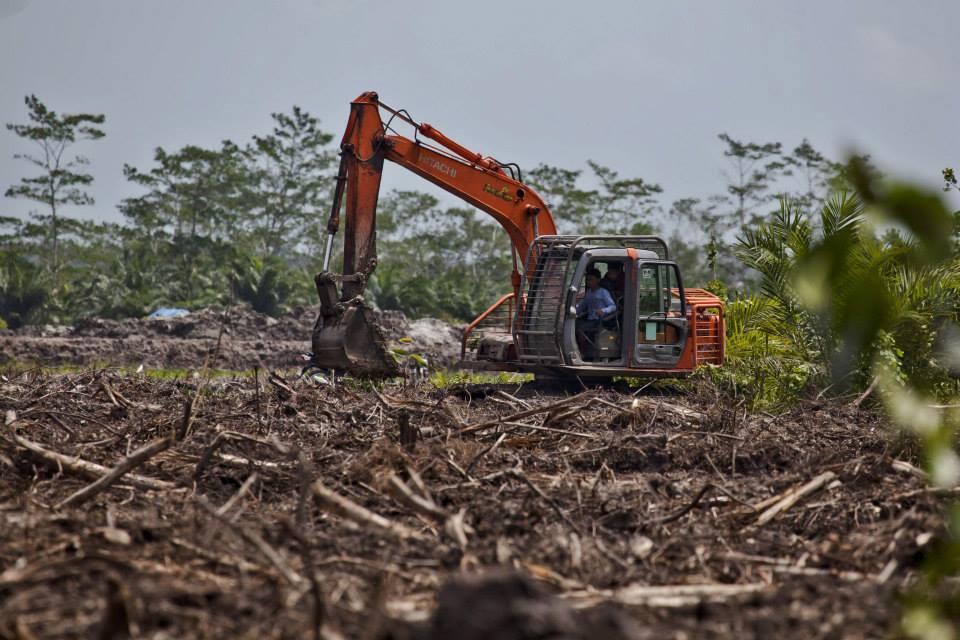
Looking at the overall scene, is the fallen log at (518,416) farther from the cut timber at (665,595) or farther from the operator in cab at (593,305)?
the operator in cab at (593,305)

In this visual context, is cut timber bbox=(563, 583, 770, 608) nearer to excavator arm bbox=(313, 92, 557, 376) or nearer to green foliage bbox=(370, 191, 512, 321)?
excavator arm bbox=(313, 92, 557, 376)

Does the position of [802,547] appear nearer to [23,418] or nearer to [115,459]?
[115,459]

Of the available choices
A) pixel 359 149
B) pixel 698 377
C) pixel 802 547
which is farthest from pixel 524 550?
pixel 359 149

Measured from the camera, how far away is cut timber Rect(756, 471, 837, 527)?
219 inches

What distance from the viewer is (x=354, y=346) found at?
1357 centimetres

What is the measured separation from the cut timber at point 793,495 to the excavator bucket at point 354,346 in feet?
25.8

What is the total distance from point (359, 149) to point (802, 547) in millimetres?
10916

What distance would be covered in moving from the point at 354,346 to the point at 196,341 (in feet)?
61.3

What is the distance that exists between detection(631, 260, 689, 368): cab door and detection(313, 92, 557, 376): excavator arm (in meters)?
2.03

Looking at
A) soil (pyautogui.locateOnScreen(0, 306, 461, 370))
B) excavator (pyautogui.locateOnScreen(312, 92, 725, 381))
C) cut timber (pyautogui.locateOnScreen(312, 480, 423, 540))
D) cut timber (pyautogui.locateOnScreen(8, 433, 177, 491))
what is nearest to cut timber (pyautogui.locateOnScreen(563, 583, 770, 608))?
cut timber (pyautogui.locateOnScreen(312, 480, 423, 540))

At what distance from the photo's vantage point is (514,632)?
2562 mm

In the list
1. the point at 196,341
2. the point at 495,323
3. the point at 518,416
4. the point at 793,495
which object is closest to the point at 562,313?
the point at 495,323

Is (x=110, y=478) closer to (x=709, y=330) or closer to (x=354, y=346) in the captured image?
(x=354, y=346)

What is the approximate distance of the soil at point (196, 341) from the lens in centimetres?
2825
